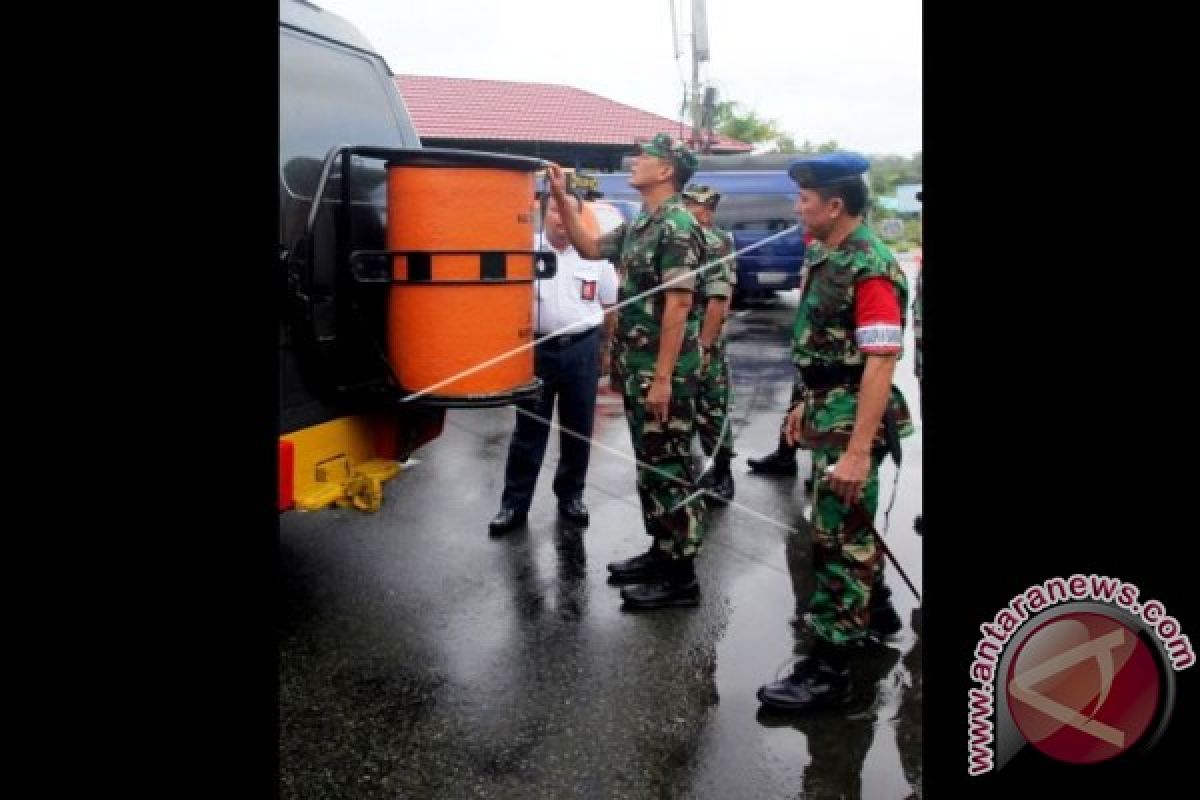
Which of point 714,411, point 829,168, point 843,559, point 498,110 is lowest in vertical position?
point 843,559

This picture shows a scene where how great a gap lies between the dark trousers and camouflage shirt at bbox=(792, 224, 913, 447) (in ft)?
5.68

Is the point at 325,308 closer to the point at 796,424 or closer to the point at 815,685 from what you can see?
the point at 796,424

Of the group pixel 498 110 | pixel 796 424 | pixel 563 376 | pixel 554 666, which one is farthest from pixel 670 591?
pixel 498 110

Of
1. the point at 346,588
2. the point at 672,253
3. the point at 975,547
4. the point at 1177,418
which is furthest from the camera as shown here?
the point at 346,588

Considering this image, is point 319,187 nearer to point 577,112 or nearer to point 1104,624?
point 1104,624

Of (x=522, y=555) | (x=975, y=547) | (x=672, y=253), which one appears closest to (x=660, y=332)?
(x=672, y=253)

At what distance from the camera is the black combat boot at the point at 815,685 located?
9.59ft

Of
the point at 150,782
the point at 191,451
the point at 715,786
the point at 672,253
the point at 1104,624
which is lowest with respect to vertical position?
the point at 715,786

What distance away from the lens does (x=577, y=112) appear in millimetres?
9203

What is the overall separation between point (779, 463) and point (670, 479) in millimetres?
2374

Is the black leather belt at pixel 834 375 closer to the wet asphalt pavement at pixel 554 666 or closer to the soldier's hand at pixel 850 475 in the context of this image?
the soldier's hand at pixel 850 475

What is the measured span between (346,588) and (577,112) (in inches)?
250

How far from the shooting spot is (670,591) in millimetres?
3809

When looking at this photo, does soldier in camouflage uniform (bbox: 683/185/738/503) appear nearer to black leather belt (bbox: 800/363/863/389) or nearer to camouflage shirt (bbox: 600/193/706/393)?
camouflage shirt (bbox: 600/193/706/393)
